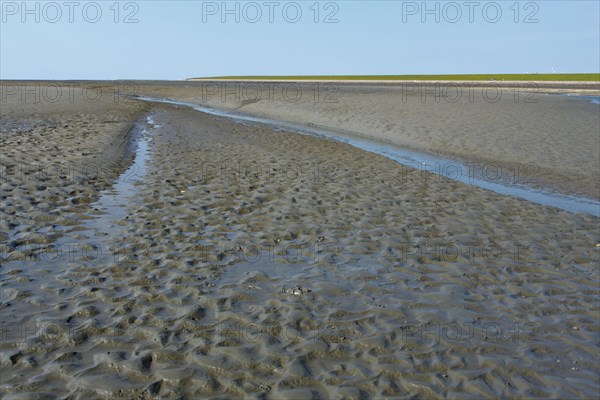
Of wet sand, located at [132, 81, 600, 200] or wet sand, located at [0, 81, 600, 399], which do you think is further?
wet sand, located at [132, 81, 600, 200]

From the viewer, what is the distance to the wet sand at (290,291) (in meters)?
5.20

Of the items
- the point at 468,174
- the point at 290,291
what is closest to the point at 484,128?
the point at 468,174

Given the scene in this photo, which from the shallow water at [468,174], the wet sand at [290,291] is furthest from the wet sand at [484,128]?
the wet sand at [290,291]

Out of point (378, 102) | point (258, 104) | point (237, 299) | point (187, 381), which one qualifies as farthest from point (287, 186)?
point (258, 104)

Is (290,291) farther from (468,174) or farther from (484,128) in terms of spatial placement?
(484,128)

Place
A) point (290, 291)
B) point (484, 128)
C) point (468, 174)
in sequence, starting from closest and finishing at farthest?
1. point (290, 291)
2. point (468, 174)
3. point (484, 128)

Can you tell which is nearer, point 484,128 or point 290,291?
point 290,291

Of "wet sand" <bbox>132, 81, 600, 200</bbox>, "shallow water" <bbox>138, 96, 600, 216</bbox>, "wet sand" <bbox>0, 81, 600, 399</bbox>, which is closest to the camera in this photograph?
"wet sand" <bbox>0, 81, 600, 399</bbox>

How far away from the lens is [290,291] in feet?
23.7

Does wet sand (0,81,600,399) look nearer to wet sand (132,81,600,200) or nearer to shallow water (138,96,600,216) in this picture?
shallow water (138,96,600,216)

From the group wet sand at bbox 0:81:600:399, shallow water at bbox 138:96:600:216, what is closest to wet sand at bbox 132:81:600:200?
shallow water at bbox 138:96:600:216

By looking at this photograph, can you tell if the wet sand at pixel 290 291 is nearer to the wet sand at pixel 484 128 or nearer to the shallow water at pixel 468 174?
the shallow water at pixel 468 174

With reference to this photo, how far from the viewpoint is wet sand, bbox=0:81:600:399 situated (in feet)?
17.0

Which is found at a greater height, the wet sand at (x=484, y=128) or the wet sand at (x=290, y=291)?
the wet sand at (x=484, y=128)
